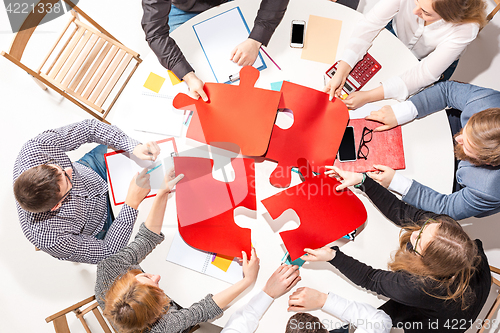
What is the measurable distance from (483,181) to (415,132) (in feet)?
1.47

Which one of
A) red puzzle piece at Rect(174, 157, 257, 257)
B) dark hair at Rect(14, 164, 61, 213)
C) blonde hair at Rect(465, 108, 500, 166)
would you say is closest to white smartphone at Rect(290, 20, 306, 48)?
red puzzle piece at Rect(174, 157, 257, 257)

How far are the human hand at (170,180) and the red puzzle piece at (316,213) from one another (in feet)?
1.71

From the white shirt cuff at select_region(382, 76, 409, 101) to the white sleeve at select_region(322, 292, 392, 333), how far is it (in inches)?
49.0

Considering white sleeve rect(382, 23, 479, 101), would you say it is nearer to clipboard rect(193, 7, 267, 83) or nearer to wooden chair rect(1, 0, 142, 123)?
clipboard rect(193, 7, 267, 83)

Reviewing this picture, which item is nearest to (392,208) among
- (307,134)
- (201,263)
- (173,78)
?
(307,134)

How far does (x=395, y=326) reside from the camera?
72.7 inches

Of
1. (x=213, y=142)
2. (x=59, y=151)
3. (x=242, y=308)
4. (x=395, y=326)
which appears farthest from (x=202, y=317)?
(x=59, y=151)

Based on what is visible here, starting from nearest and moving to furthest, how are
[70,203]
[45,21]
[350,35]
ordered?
[70,203]
[350,35]
[45,21]

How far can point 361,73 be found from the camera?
2035 mm

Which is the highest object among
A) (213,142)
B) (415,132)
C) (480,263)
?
(415,132)

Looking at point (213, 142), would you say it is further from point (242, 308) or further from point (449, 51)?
point (449, 51)

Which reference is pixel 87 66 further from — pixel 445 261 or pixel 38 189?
pixel 445 261

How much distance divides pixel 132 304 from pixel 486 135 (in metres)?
2.02

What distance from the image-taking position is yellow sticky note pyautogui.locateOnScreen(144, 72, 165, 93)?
2.04 m
